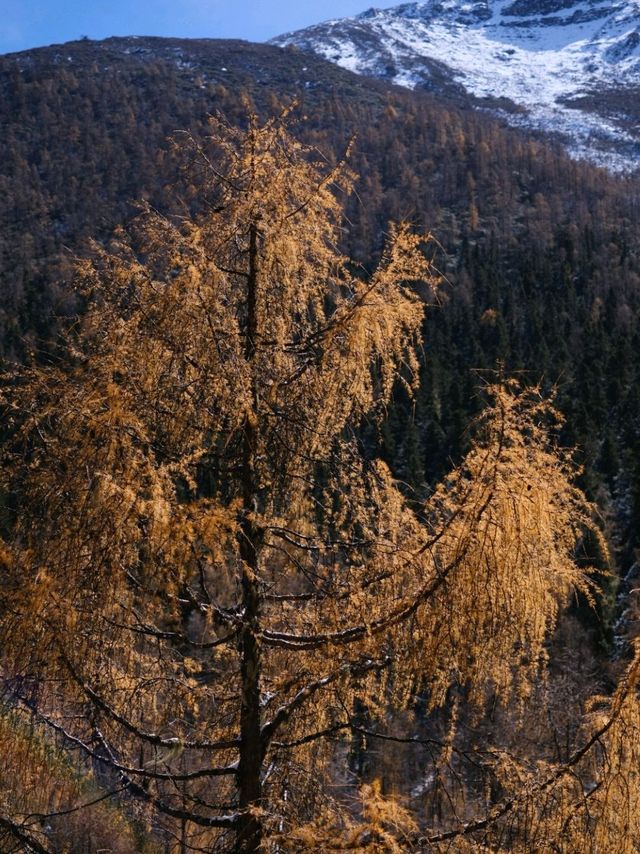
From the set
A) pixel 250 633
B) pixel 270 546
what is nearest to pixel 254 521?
pixel 270 546

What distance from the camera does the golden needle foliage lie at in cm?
347

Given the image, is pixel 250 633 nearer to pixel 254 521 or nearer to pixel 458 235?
pixel 254 521

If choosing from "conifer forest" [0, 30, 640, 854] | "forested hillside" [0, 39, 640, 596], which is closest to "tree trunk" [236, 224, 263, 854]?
"conifer forest" [0, 30, 640, 854]

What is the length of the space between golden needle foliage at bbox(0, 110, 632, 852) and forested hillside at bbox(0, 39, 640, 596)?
2.17ft

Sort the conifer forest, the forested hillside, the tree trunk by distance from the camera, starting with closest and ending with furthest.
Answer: the conifer forest < the tree trunk < the forested hillside

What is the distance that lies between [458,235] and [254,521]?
5773 inches

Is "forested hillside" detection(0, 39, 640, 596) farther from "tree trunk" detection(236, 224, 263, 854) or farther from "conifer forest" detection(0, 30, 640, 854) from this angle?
"tree trunk" detection(236, 224, 263, 854)

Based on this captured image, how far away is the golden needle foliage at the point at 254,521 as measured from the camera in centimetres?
347

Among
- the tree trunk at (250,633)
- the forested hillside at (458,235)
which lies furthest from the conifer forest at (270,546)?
the forested hillside at (458,235)

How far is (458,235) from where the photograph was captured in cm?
14400

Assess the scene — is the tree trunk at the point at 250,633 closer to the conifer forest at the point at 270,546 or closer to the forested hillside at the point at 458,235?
the conifer forest at the point at 270,546

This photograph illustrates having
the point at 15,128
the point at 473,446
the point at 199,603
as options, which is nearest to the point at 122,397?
the point at 199,603

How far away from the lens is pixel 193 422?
164 inches

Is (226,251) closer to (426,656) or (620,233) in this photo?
(426,656)
